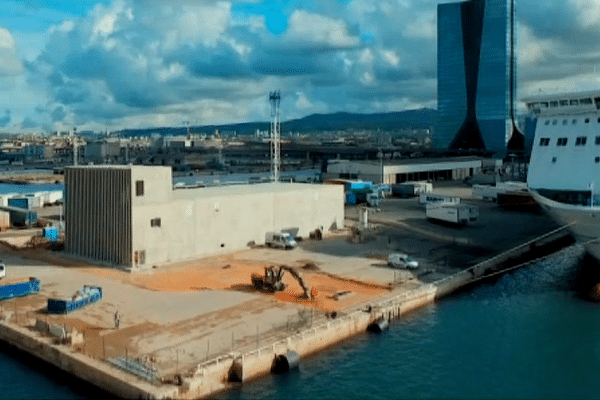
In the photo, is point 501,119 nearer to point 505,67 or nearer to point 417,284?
point 505,67

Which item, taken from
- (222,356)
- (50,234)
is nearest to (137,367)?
(222,356)

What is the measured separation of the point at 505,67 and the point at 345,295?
478ft

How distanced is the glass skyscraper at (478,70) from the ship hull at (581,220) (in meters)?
135

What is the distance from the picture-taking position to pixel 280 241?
45.0 m

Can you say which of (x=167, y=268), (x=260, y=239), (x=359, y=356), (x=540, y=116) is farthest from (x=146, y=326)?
(x=540, y=116)

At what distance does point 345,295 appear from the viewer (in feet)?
107

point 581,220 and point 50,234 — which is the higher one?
point 581,220

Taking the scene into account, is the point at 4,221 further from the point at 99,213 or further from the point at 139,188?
the point at 139,188

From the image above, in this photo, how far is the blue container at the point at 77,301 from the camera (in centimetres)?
2895

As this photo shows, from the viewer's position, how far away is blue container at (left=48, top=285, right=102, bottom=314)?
29.0 m

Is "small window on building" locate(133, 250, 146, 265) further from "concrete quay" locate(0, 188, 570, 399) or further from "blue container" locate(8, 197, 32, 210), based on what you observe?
"blue container" locate(8, 197, 32, 210)

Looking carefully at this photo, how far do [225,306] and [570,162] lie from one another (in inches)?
883

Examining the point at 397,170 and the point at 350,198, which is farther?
the point at 397,170

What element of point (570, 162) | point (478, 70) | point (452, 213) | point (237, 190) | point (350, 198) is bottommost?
point (452, 213)
